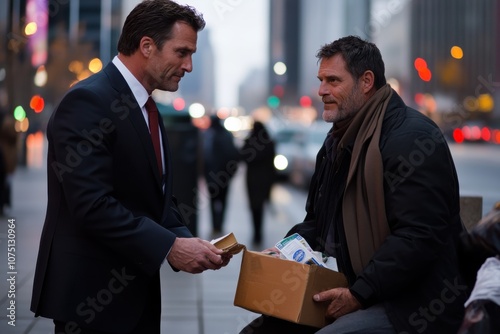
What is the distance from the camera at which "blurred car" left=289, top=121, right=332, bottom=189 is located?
79.6 ft

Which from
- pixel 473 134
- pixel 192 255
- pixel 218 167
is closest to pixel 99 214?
pixel 192 255

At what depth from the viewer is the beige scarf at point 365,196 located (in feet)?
12.5

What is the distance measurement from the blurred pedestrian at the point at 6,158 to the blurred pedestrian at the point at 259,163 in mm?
4089

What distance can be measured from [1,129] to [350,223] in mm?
12956

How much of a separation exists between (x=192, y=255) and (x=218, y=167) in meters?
11.5

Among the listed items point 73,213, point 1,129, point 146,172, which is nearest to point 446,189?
point 146,172

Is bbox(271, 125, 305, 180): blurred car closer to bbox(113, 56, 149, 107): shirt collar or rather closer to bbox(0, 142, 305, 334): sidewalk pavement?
bbox(0, 142, 305, 334): sidewalk pavement

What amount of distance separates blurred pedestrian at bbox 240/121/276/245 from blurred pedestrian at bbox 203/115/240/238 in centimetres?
41

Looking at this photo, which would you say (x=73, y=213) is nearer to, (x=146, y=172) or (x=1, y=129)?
(x=146, y=172)

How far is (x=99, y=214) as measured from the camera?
356 centimetres

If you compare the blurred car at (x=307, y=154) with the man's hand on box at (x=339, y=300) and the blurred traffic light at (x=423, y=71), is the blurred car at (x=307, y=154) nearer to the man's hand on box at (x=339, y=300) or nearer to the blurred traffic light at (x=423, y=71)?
the blurred traffic light at (x=423, y=71)

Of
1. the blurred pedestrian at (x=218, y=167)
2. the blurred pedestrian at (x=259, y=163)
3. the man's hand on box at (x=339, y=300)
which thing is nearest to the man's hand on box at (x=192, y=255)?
the man's hand on box at (x=339, y=300)

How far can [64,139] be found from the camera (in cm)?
360

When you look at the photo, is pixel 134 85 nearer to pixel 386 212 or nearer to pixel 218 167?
pixel 386 212
